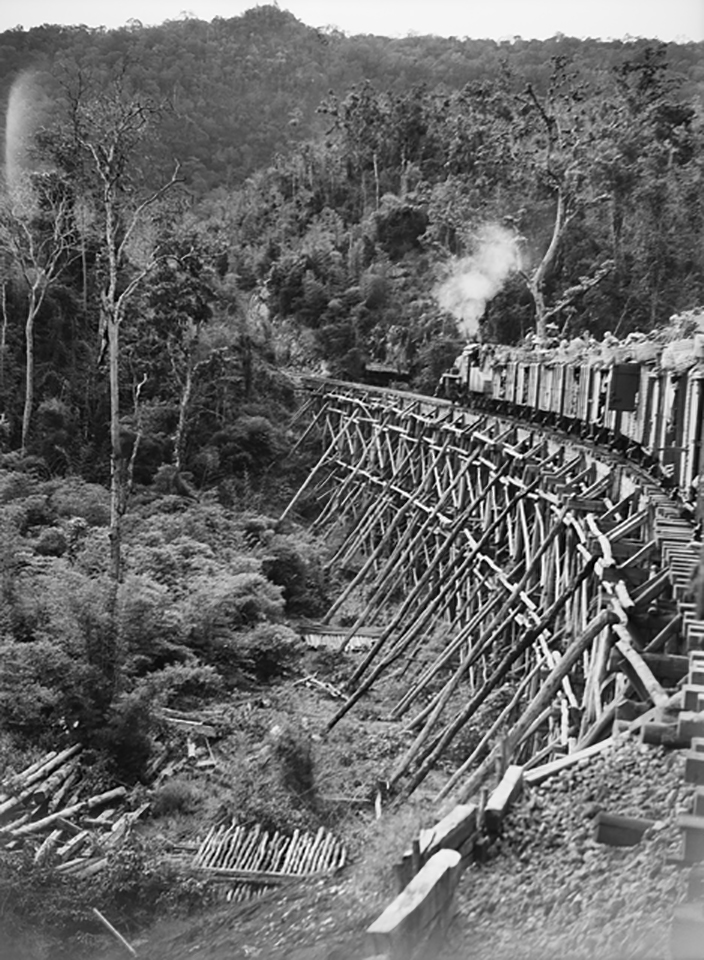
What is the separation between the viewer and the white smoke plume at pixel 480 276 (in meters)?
41.5

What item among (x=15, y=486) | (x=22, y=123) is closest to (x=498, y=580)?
(x=15, y=486)

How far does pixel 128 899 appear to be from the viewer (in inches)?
400

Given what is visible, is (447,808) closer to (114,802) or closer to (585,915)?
(585,915)

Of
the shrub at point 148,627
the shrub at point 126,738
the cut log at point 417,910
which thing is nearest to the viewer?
the cut log at point 417,910

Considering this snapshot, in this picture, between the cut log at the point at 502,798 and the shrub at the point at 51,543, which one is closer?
the cut log at the point at 502,798

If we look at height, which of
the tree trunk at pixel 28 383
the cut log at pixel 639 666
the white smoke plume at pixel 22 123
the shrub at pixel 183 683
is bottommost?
the shrub at pixel 183 683

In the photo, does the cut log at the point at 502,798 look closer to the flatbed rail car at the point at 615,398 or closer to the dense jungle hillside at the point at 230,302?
the flatbed rail car at the point at 615,398

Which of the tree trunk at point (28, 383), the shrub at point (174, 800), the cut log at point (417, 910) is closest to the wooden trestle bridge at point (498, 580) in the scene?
the cut log at point (417, 910)

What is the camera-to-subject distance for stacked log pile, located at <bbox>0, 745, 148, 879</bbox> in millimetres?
10805

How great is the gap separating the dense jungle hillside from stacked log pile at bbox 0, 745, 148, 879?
0.32 metres

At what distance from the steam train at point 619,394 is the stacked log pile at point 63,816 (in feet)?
23.6

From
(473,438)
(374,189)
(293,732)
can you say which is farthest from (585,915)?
(374,189)

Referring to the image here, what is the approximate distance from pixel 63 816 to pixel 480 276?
110ft

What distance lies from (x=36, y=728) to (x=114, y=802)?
168 cm
